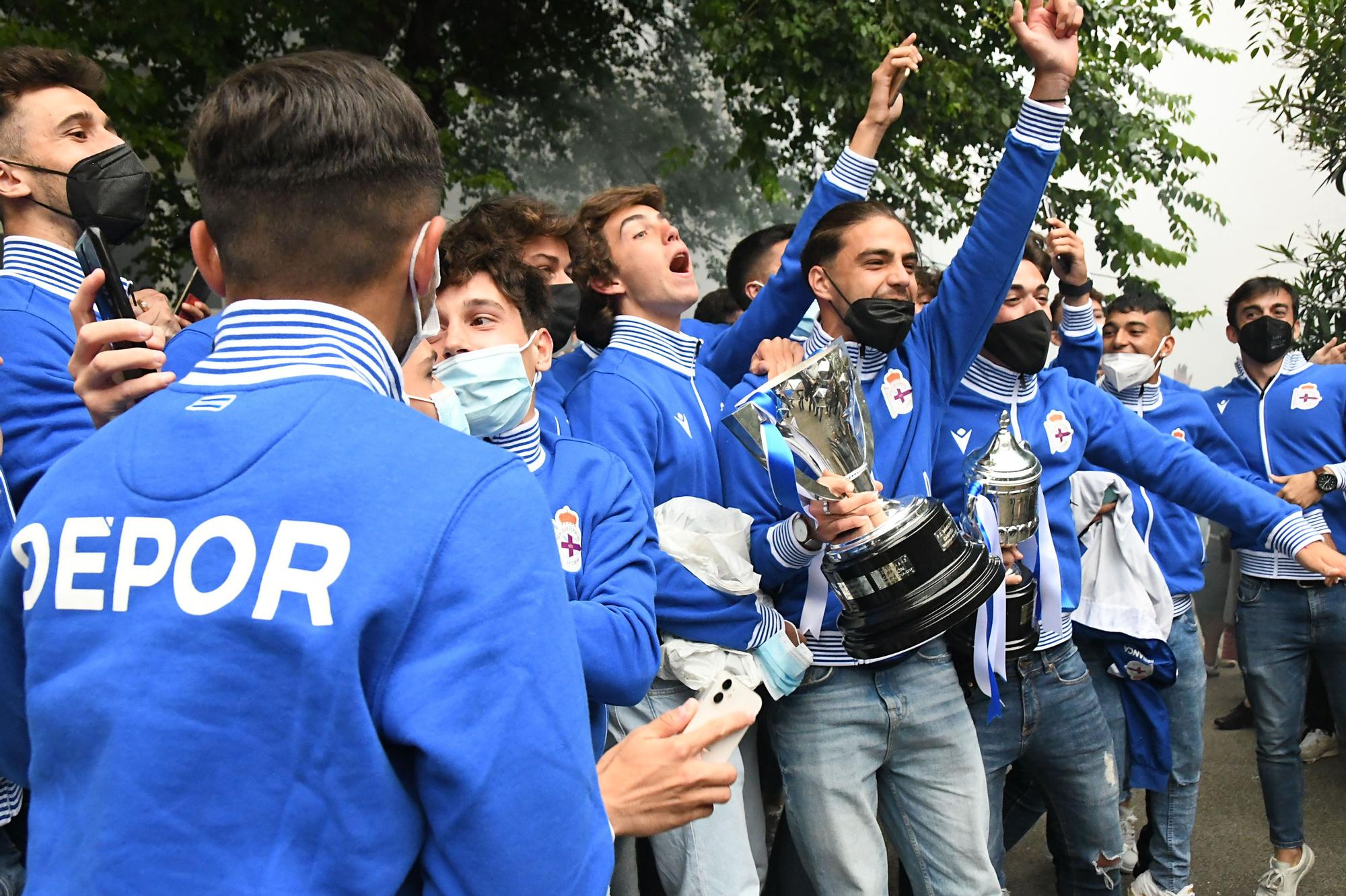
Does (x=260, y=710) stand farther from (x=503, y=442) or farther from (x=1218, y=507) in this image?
(x=1218, y=507)

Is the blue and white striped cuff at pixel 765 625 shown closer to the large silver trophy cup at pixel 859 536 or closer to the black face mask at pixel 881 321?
the large silver trophy cup at pixel 859 536

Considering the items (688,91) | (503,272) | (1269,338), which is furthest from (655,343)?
(688,91)

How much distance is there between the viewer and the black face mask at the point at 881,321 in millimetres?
3445

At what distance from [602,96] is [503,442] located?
7886 mm

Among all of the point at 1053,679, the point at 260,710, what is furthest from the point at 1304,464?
the point at 260,710

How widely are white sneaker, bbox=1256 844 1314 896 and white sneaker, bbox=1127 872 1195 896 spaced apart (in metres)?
0.44

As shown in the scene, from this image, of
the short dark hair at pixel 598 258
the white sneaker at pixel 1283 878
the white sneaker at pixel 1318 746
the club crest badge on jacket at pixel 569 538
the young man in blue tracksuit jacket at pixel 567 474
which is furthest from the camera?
the white sneaker at pixel 1318 746

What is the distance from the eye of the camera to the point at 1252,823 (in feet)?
19.4

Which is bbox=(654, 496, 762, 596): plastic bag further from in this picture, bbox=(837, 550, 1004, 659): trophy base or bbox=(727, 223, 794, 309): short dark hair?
bbox=(727, 223, 794, 309): short dark hair

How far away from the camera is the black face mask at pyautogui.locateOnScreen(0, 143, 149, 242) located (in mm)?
3184

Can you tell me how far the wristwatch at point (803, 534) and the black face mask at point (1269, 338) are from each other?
12.6ft

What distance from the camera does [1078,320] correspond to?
4.91 m

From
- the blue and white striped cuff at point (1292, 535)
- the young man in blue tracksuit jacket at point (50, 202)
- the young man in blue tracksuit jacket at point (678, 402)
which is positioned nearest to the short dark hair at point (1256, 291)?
the blue and white striped cuff at point (1292, 535)

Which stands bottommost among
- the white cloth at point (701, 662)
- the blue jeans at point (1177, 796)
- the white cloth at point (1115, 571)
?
the blue jeans at point (1177, 796)
